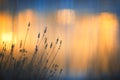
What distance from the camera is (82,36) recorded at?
363 cm

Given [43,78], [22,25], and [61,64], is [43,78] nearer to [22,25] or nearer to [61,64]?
[61,64]

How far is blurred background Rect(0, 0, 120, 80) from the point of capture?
11.8ft

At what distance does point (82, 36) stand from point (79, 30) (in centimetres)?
8

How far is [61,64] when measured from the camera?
142 inches

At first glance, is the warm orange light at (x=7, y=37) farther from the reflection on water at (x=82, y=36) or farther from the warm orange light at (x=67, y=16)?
the warm orange light at (x=67, y=16)

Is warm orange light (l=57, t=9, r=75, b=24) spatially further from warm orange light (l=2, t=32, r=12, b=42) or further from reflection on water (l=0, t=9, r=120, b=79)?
warm orange light (l=2, t=32, r=12, b=42)

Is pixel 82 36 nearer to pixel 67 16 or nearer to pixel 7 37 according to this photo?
pixel 67 16

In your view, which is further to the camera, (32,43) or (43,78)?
(32,43)

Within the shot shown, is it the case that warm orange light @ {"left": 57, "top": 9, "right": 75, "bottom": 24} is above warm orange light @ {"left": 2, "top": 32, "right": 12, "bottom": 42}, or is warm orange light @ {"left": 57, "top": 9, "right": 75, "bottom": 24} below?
above

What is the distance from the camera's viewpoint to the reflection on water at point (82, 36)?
11.8 feet

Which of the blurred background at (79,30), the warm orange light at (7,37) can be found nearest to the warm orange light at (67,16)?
the blurred background at (79,30)

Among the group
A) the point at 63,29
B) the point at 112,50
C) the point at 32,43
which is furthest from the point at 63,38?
the point at 112,50

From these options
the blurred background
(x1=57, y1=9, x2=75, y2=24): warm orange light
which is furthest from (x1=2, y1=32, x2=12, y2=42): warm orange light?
(x1=57, y1=9, x2=75, y2=24): warm orange light

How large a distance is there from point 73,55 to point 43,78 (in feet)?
1.96
